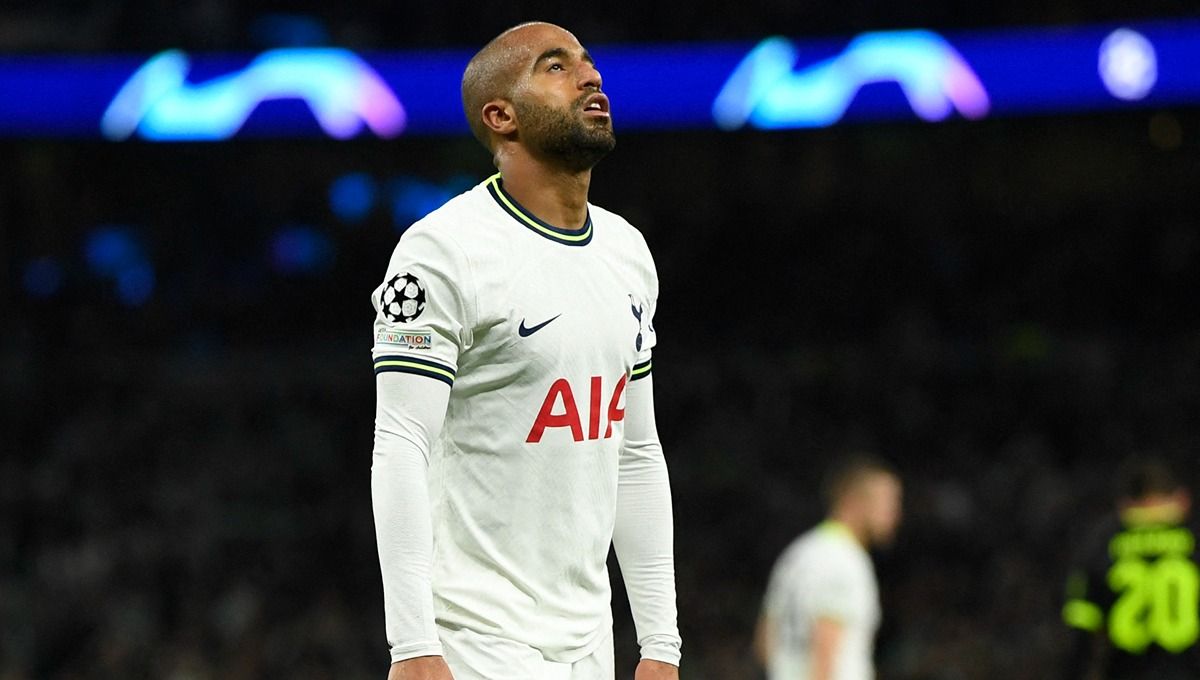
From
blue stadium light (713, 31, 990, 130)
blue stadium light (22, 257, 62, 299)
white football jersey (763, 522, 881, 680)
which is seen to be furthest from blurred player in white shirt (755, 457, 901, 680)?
blue stadium light (22, 257, 62, 299)

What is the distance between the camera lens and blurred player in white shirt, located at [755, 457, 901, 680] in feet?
20.6

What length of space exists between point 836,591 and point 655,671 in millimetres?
3472

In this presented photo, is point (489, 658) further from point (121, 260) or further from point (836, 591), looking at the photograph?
point (121, 260)

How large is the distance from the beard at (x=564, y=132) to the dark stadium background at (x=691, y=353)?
27.0 ft

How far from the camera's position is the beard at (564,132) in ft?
9.23

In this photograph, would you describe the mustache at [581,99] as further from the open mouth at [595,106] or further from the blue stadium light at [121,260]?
the blue stadium light at [121,260]

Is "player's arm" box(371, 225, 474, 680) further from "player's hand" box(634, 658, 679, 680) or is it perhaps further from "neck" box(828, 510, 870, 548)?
"neck" box(828, 510, 870, 548)

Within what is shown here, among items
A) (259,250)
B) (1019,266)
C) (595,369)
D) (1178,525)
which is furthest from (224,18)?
(595,369)

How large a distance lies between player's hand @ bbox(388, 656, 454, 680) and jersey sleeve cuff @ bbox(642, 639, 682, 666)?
57cm

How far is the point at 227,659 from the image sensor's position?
37.7 ft

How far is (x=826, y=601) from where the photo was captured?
6.33 m

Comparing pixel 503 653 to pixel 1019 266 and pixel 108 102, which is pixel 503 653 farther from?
pixel 1019 266

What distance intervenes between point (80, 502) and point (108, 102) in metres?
3.30

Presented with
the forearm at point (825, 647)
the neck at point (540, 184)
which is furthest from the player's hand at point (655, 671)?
the forearm at point (825, 647)
